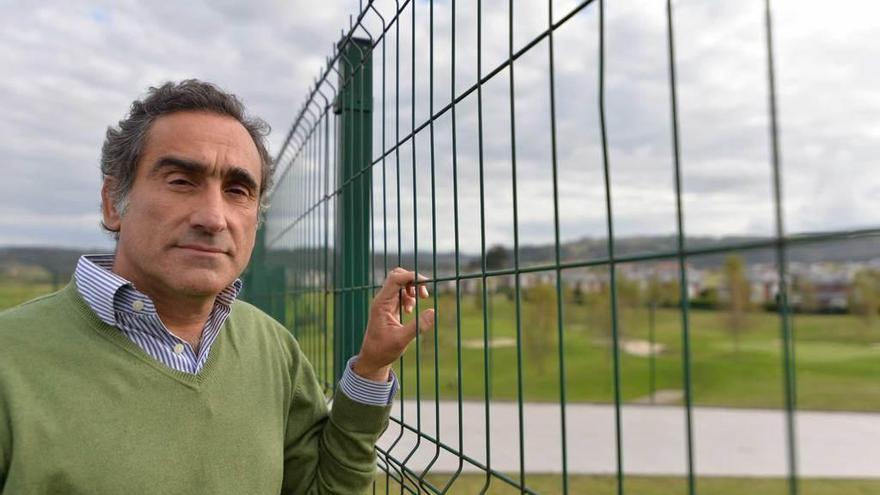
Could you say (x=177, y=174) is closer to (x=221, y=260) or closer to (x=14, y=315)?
(x=221, y=260)

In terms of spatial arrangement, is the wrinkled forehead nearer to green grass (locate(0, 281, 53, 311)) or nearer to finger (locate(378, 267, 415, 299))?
finger (locate(378, 267, 415, 299))

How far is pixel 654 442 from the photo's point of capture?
1079 cm

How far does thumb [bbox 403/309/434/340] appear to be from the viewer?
4.73 feet

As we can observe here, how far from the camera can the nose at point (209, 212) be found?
1236mm

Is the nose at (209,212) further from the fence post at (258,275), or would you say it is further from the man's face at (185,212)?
the fence post at (258,275)

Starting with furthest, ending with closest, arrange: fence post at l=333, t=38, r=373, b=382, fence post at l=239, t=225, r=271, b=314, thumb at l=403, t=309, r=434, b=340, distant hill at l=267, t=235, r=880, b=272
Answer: fence post at l=239, t=225, r=271, b=314, fence post at l=333, t=38, r=373, b=382, thumb at l=403, t=309, r=434, b=340, distant hill at l=267, t=235, r=880, b=272

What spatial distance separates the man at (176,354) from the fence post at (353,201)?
615 mm

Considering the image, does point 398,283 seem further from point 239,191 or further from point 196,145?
point 196,145

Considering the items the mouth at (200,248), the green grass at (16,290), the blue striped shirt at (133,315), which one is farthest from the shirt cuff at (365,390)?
the green grass at (16,290)

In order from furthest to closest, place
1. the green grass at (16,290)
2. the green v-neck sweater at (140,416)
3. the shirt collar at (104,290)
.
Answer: the green grass at (16,290) < the shirt collar at (104,290) < the green v-neck sweater at (140,416)

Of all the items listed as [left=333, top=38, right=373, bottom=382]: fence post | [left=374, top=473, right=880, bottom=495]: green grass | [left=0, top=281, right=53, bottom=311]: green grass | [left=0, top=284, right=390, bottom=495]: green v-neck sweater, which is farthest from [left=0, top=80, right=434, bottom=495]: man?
[left=0, top=281, right=53, bottom=311]: green grass

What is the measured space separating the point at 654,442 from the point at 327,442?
10.4 metres

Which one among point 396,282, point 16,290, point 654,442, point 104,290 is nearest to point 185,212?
point 104,290

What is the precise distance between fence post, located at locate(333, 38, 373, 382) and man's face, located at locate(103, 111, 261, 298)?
0.80 m
